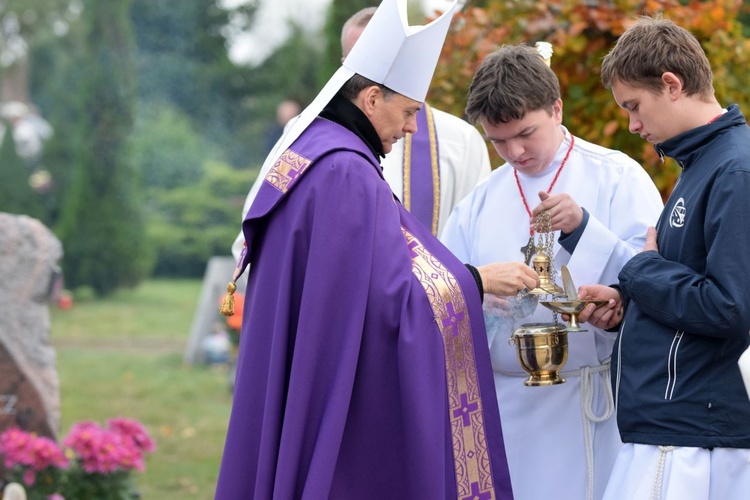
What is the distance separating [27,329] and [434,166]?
2949mm

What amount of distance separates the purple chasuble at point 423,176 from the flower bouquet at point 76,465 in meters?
2.18

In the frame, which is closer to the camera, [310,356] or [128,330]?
[310,356]

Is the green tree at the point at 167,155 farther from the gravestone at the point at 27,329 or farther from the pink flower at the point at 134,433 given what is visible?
the pink flower at the point at 134,433

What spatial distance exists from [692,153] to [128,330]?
11.9 m

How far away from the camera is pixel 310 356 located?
9.94ft

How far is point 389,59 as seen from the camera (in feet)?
10.6

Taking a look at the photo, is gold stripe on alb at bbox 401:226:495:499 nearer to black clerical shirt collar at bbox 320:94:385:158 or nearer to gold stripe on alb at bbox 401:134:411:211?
black clerical shirt collar at bbox 320:94:385:158

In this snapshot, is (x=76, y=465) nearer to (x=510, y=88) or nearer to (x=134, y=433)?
(x=134, y=433)

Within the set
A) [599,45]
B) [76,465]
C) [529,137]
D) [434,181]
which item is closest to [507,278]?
[529,137]

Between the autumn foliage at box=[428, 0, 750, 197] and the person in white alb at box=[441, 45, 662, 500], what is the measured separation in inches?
37.2

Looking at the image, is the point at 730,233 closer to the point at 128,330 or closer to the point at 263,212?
the point at 263,212

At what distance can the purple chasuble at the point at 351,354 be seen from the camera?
119 inches

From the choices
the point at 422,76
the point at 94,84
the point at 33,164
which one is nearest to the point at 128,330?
the point at 94,84

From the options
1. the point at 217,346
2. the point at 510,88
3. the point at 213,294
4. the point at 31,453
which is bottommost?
the point at 217,346
